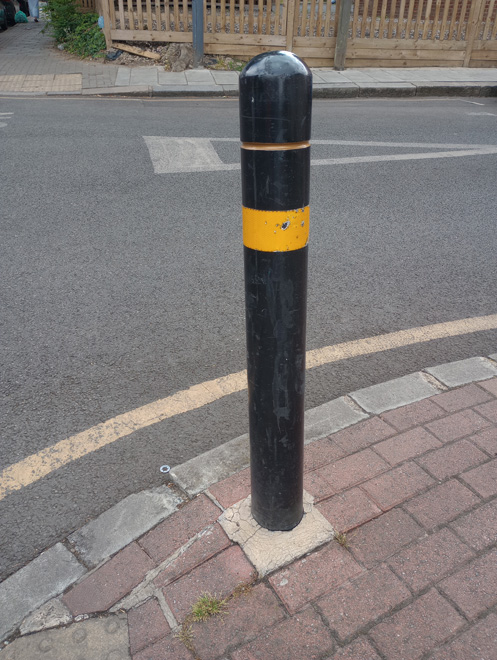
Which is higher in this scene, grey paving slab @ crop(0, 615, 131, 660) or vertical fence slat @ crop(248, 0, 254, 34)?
vertical fence slat @ crop(248, 0, 254, 34)

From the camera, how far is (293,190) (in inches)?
61.5

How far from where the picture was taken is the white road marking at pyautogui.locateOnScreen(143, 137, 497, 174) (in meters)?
6.61

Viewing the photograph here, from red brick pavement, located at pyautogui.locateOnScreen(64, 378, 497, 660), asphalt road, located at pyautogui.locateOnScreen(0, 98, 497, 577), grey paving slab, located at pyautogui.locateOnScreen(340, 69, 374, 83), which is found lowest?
grey paving slab, located at pyautogui.locateOnScreen(340, 69, 374, 83)

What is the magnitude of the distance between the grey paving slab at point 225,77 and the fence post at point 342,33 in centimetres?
238

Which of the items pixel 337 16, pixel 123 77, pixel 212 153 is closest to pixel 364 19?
pixel 337 16

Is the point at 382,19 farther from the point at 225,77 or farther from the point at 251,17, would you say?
the point at 225,77

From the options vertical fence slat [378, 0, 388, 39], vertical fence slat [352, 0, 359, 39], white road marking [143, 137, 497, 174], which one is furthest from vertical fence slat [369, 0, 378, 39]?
white road marking [143, 137, 497, 174]

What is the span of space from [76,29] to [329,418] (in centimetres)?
1454

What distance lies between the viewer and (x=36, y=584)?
80.7 inches

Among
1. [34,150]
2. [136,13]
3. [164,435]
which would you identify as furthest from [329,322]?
[136,13]

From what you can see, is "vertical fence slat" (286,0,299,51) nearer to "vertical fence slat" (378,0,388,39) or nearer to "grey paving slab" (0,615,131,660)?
"vertical fence slat" (378,0,388,39)

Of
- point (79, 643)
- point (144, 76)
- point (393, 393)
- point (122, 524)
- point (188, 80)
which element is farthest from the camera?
point (144, 76)

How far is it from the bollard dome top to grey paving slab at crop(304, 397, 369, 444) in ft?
5.10

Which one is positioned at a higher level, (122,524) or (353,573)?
(353,573)
